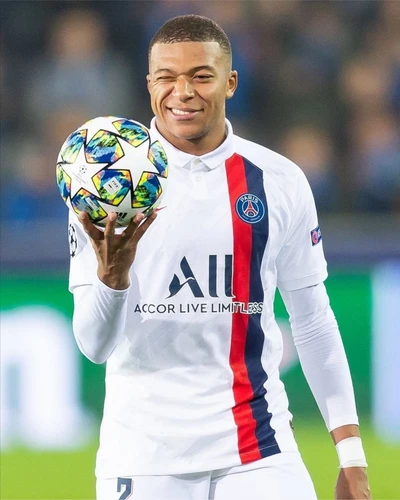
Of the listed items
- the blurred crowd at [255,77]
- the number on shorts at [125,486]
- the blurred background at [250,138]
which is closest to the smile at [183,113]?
the number on shorts at [125,486]

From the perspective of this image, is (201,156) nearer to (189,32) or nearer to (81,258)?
(189,32)

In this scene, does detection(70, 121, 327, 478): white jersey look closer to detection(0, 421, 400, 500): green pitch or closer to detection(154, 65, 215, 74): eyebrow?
detection(154, 65, 215, 74): eyebrow

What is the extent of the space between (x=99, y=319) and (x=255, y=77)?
7072 millimetres

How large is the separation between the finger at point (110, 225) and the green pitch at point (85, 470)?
3904 millimetres

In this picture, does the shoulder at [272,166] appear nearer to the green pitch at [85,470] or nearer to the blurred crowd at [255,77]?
the green pitch at [85,470]

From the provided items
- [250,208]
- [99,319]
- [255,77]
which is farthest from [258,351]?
[255,77]

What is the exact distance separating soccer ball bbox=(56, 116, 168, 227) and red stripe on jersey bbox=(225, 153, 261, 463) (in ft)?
Result: 1.36

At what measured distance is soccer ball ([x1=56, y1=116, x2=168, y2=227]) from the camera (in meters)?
3.32

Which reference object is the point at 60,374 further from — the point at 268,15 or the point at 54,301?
the point at 268,15

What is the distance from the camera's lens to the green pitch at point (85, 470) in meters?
7.02

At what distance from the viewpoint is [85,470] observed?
7.50 meters

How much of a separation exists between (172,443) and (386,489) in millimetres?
3716

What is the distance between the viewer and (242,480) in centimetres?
356

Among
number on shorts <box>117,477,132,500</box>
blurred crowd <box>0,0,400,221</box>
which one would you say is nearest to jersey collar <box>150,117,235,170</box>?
number on shorts <box>117,477,132,500</box>
